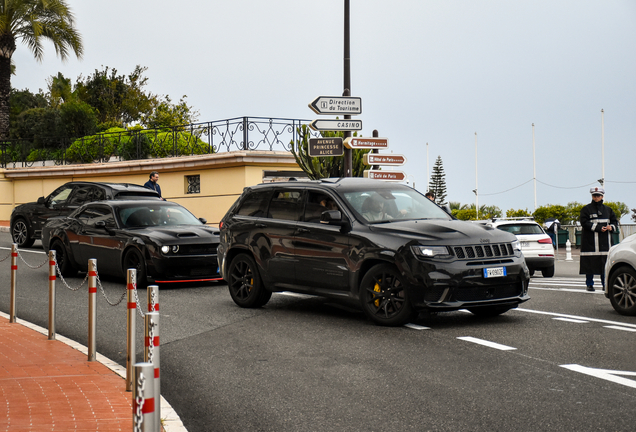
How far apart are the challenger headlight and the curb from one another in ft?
11.0

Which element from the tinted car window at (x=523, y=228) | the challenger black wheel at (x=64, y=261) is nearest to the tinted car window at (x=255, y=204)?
the challenger black wheel at (x=64, y=261)

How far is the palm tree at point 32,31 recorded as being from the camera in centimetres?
3125

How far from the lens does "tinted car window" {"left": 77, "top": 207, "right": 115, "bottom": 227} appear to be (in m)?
13.7

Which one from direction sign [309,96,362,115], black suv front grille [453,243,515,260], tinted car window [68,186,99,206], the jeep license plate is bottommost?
the jeep license plate

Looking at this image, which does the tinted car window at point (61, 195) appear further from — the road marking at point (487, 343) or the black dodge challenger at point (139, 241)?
the road marking at point (487, 343)

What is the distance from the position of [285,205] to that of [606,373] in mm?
5062

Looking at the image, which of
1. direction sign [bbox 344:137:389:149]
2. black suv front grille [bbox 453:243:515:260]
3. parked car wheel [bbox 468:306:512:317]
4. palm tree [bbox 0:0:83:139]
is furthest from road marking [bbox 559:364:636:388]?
palm tree [bbox 0:0:83:139]

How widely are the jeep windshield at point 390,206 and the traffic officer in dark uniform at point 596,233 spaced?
4.27 m

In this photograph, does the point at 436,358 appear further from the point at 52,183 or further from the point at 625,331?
the point at 52,183

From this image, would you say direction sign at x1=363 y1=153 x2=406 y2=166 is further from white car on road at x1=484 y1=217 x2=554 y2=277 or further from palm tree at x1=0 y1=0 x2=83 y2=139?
palm tree at x1=0 y1=0 x2=83 y2=139

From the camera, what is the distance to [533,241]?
1731 cm

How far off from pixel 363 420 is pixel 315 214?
4.84m

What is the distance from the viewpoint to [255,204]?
417 inches

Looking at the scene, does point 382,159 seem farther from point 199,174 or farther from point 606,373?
point 606,373
